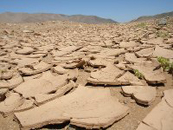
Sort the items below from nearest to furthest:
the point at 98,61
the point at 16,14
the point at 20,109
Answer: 1. the point at 20,109
2. the point at 98,61
3. the point at 16,14

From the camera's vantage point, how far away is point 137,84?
74.8 inches

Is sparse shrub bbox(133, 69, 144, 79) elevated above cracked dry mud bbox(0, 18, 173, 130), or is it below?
above

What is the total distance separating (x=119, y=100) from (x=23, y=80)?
123 centimetres

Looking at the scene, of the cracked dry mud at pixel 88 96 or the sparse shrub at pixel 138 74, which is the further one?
the sparse shrub at pixel 138 74

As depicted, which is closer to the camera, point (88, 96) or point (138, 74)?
point (88, 96)

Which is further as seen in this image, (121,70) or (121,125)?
(121,70)

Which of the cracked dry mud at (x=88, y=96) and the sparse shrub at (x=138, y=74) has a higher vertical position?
the sparse shrub at (x=138, y=74)

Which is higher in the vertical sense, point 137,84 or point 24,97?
point 137,84

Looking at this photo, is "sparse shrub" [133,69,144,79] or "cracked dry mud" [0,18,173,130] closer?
"cracked dry mud" [0,18,173,130]

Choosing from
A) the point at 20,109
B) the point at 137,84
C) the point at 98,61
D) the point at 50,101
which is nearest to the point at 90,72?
the point at 98,61

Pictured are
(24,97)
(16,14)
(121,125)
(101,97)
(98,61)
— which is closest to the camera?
(121,125)

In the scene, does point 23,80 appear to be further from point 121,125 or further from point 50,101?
point 121,125

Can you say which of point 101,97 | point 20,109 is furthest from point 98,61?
point 20,109

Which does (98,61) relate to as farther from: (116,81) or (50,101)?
(50,101)
